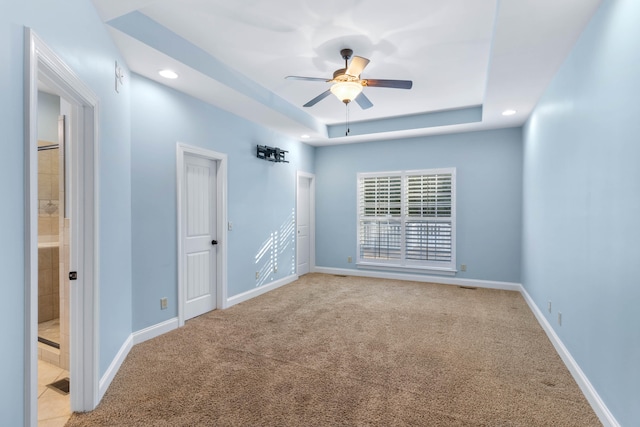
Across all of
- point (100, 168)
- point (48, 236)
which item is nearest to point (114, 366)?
point (100, 168)

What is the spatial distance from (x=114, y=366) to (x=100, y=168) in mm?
1530

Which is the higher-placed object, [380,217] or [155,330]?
[380,217]

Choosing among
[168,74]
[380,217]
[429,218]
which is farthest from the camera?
[380,217]

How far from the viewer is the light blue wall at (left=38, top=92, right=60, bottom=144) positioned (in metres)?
4.19

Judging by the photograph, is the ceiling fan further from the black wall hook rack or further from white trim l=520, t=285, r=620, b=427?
white trim l=520, t=285, r=620, b=427

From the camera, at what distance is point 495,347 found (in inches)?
126

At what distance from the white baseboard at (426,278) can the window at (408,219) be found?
16 cm

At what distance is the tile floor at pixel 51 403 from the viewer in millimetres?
2114

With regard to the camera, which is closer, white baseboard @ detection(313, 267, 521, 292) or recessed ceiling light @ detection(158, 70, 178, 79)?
recessed ceiling light @ detection(158, 70, 178, 79)

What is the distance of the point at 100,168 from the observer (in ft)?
7.72

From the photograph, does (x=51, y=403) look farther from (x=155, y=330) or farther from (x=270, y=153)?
Answer: (x=270, y=153)

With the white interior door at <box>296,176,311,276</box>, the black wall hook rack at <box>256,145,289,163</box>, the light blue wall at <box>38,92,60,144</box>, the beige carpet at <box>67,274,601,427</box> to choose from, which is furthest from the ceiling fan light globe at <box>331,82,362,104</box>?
the light blue wall at <box>38,92,60,144</box>

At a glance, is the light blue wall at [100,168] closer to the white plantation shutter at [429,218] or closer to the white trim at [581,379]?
the white trim at [581,379]

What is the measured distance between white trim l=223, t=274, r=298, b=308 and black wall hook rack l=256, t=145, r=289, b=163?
1.97 meters
